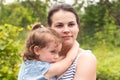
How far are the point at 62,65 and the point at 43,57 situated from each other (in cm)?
14

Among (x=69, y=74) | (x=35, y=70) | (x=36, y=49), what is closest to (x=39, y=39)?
(x=36, y=49)

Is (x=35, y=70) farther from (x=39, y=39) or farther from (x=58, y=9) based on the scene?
(x=58, y=9)

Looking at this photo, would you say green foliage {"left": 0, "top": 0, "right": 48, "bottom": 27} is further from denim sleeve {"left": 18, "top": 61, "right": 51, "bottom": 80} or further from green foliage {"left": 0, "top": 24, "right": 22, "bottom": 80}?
denim sleeve {"left": 18, "top": 61, "right": 51, "bottom": 80}

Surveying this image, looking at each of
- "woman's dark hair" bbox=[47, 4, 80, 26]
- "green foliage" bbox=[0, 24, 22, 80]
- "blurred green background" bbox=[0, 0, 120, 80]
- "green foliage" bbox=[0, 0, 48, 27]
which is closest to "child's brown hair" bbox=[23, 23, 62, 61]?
"woman's dark hair" bbox=[47, 4, 80, 26]

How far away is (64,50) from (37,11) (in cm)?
1063

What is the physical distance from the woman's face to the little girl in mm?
88

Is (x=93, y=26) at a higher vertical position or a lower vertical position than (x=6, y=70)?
lower

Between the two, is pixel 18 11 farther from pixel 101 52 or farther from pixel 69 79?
pixel 69 79

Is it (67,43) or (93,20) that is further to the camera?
(93,20)

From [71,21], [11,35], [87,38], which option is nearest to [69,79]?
[71,21]

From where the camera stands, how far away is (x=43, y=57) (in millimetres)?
2701

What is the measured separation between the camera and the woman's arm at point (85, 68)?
2744mm

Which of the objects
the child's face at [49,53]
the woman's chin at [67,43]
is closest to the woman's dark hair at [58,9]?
the woman's chin at [67,43]

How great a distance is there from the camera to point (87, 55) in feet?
9.25
